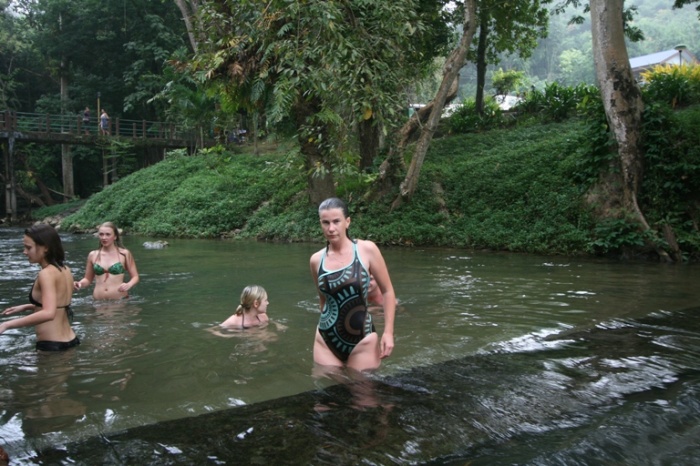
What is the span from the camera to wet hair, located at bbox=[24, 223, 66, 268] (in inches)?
199

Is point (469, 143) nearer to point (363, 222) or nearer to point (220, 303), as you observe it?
point (363, 222)

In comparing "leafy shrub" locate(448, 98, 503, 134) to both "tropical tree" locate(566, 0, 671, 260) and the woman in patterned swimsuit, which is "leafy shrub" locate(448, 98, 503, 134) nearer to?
"tropical tree" locate(566, 0, 671, 260)

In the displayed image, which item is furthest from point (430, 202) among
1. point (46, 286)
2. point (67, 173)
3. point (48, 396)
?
point (67, 173)

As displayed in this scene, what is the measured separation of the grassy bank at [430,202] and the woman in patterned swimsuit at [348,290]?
9099 mm

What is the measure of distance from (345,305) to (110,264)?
480 centimetres

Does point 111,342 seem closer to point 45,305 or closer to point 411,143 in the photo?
point 45,305

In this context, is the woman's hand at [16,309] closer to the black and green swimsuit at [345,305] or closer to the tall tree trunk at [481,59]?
the black and green swimsuit at [345,305]

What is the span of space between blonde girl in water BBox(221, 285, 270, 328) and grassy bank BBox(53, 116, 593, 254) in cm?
725

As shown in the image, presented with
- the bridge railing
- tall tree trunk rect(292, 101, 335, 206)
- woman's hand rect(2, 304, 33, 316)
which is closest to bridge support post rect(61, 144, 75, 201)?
Answer: the bridge railing

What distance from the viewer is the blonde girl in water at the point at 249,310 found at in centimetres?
700

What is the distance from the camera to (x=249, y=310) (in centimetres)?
702

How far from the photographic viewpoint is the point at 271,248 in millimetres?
16094

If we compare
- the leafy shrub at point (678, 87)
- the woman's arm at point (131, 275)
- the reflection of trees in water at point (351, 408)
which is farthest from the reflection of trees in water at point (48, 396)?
the leafy shrub at point (678, 87)

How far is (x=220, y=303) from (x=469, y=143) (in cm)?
1549
